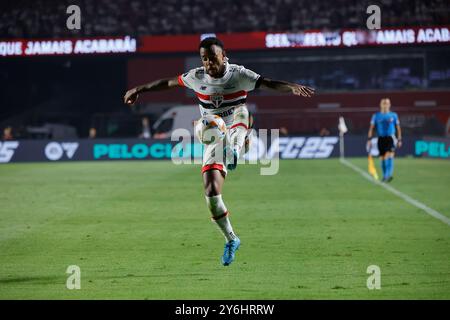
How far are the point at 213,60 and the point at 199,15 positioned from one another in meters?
35.4

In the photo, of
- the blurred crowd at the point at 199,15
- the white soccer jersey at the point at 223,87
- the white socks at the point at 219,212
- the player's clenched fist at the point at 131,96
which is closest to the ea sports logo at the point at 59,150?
the blurred crowd at the point at 199,15

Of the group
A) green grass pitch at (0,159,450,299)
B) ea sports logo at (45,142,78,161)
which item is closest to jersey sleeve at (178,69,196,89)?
green grass pitch at (0,159,450,299)

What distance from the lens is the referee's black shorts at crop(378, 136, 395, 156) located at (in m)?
23.3

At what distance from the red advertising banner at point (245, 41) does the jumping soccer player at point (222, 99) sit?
104ft

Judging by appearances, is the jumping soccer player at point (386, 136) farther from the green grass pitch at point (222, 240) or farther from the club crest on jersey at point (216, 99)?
the club crest on jersey at point (216, 99)

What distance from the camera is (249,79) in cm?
1059

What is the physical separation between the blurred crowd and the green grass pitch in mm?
19815

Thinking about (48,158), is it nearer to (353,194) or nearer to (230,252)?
(353,194)

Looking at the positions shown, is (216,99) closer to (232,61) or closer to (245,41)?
(245,41)

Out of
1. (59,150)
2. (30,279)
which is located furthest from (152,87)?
(59,150)

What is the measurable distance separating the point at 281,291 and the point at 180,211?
28.1 feet

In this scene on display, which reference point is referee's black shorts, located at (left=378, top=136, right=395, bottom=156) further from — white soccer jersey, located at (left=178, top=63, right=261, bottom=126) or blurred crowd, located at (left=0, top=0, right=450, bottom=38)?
blurred crowd, located at (left=0, top=0, right=450, bottom=38)

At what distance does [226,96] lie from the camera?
35.3 feet

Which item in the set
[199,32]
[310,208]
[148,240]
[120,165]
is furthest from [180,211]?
[199,32]
